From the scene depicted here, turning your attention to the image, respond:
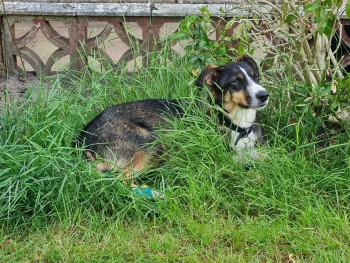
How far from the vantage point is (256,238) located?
189 inches

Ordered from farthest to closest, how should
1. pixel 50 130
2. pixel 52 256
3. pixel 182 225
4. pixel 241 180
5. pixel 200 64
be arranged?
pixel 200 64
pixel 50 130
pixel 241 180
pixel 182 225
pixel 52 256

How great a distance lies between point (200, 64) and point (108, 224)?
6.23 feet

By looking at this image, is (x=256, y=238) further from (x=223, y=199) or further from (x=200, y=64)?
(x=200, y=64)

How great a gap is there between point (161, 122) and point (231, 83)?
0.64 m

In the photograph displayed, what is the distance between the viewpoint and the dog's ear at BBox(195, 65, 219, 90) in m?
5.83

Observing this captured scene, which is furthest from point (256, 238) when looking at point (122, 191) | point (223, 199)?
point (122, 191)

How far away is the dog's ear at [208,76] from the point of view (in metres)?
5.83

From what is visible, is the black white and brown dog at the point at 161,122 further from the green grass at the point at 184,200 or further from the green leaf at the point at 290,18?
the green leaf at the point at 290,18

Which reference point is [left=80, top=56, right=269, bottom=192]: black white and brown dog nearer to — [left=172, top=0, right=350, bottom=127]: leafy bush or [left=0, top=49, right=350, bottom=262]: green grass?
[left=0, top=49, right=350, bottom=262]: green grass

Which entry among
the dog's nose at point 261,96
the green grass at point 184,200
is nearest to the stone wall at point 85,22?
the green grass at point 184,200

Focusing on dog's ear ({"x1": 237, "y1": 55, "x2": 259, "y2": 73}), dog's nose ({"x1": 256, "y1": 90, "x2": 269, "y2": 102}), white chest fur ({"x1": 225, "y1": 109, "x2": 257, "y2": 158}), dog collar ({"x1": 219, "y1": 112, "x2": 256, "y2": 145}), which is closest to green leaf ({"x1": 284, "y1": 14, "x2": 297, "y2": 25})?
dog's ear ({"x1": 237, "y1": 55, "x2": 259, "y2": 73})

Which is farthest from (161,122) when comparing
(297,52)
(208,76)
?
(297,52)

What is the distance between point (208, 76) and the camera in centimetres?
586

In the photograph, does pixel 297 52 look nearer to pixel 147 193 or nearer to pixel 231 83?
pixel 231 83
